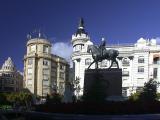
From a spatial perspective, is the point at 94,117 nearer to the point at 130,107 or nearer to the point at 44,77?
the point at 130,107

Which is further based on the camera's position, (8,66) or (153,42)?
(8,66)

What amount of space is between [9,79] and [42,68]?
2618 cm

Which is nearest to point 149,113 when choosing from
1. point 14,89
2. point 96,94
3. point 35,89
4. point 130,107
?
point 130,107

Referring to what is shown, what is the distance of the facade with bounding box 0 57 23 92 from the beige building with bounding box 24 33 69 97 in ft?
53.1

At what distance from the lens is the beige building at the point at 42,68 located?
452ft

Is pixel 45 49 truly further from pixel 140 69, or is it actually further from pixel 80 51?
pixel 140 69

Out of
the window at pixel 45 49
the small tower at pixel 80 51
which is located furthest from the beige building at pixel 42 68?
the small tower at pixel 80 51

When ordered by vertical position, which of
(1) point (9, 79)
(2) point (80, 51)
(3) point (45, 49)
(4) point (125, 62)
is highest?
(3) point (45, 49)

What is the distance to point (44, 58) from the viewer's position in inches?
5536

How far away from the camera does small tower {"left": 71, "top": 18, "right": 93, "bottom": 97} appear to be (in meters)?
114

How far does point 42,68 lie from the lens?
456 ft

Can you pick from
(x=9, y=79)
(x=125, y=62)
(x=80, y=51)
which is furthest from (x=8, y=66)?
(x=125, y=62)

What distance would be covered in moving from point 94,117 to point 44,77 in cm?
10893

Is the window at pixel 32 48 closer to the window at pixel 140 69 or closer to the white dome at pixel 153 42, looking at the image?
the white dome at pixel 153 42
